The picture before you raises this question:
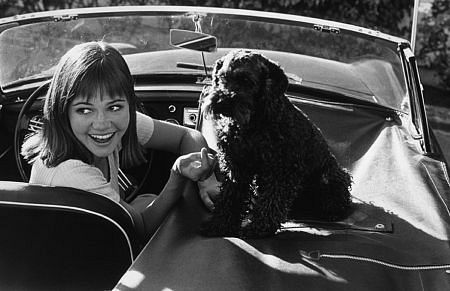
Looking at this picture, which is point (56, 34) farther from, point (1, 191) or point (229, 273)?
point (229, 273)

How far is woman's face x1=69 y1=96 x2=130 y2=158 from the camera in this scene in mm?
2439

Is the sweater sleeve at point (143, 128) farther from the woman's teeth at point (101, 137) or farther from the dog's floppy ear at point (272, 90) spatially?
the dog's floppy ear at point (272, 90)

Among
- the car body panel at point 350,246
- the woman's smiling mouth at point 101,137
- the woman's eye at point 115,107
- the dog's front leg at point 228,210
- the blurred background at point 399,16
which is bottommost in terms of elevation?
the blurred background at point 399,16

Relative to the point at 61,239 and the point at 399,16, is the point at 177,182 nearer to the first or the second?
the point at 61,239

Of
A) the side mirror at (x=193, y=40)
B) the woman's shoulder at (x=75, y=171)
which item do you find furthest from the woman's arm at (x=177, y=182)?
the side mirror at (x=193, y=40)

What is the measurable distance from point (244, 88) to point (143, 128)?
735 mm

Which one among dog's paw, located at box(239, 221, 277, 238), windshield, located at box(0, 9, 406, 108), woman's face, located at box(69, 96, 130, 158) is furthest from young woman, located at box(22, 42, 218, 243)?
windshield, located at box(0, 9, 406, 108)

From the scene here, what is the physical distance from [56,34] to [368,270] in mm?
2194

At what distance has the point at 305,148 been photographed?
98.7 inches

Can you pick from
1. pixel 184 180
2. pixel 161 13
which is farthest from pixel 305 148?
pixel 161 13

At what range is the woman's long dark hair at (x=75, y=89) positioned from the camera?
2.41 meters

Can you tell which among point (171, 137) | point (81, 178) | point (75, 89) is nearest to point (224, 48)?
point (171, 137)

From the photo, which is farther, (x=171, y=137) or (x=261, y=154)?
(x=171, y=137)

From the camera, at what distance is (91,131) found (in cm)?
247
